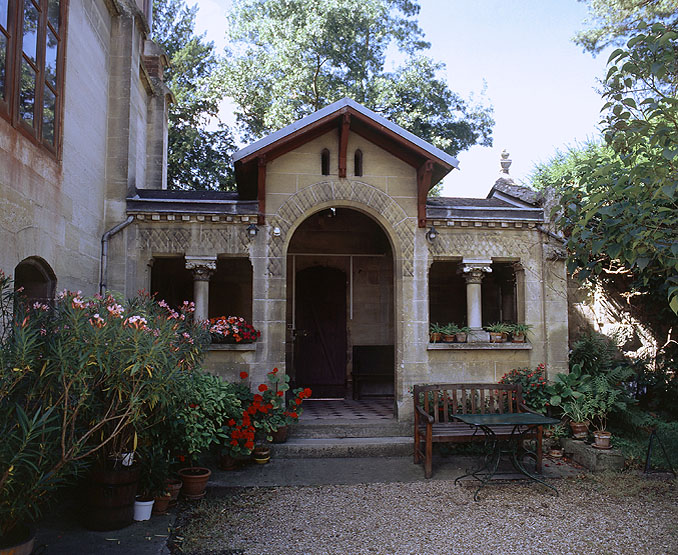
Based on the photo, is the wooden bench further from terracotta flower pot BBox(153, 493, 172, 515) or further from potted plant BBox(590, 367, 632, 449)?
terracotta flower pot BBox(153, 493, 172, 515)

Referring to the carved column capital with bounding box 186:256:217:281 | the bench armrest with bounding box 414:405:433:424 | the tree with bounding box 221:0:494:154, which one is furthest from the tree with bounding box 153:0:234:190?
the bench armrest with bounding box 414:405:433:424

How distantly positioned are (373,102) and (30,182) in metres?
14.7

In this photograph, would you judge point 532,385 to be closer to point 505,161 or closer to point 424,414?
point 424,414

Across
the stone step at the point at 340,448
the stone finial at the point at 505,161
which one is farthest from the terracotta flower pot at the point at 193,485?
the stone finial at the point at 505,161

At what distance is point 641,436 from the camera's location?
25.8 ft

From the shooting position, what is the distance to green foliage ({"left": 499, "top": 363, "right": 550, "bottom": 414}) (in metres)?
7.88

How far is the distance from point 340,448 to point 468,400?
1.91m

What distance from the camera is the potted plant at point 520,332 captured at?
832cm

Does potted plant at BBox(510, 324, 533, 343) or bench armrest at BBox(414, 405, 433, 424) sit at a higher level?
potted plant at BBox(510, 324, 533, 343)

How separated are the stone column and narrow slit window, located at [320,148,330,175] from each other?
209cm

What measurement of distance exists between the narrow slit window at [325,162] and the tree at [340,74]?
10419 mm

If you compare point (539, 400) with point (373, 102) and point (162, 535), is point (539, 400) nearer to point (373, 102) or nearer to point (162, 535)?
point (162, 535)

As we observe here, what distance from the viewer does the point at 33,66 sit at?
572cm

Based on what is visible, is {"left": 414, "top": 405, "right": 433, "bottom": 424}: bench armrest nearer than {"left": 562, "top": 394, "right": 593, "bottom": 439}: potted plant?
Yes
